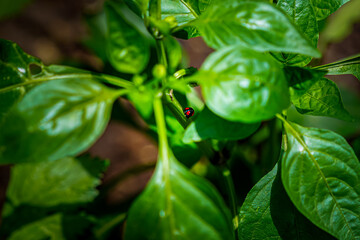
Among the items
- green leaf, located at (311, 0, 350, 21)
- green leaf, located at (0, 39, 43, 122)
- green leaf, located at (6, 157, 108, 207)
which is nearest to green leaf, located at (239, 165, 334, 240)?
green leaf, located at (311, 0, 350, 21)

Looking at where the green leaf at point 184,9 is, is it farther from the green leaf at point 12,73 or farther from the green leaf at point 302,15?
the green leaf at point 12,73

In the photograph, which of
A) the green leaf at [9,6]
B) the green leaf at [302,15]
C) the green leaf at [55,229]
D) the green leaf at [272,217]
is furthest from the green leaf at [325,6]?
the green leaf at [9,6]

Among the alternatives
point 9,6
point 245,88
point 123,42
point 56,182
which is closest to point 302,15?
point 245,88

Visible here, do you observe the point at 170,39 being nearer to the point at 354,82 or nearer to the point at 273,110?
the point at 273,110

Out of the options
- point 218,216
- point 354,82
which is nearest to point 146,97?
point 218,216

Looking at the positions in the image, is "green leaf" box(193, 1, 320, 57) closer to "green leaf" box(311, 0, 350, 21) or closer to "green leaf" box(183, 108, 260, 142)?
"green leaf" box(183, 108, 260, 142)

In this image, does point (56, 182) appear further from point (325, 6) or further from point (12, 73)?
point (325, 6)
